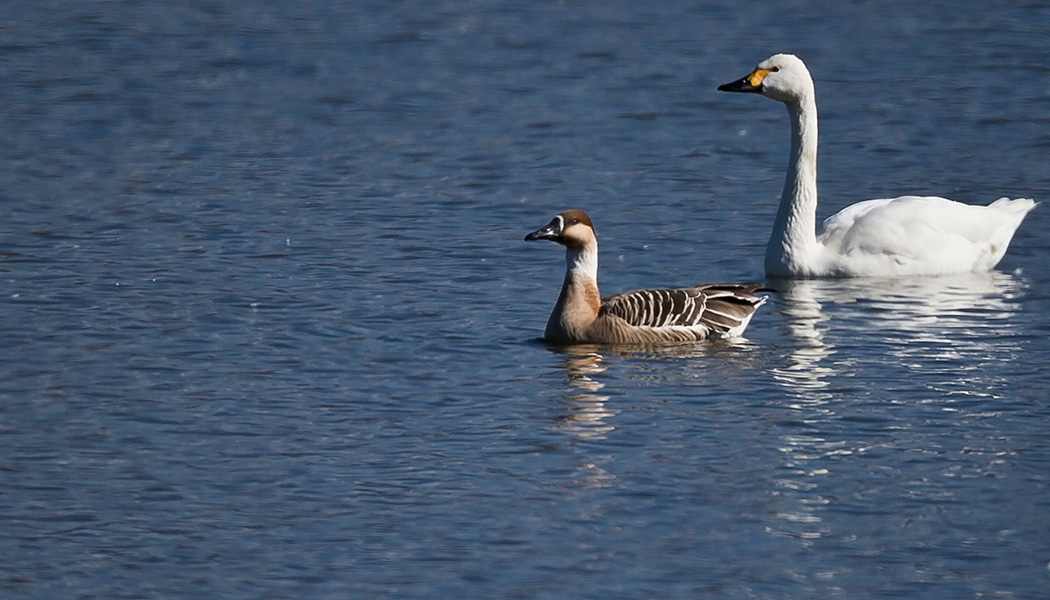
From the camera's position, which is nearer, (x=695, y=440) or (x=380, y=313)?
(x=695, y=440)

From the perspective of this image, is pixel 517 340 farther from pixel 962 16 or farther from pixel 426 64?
pixel 962 16

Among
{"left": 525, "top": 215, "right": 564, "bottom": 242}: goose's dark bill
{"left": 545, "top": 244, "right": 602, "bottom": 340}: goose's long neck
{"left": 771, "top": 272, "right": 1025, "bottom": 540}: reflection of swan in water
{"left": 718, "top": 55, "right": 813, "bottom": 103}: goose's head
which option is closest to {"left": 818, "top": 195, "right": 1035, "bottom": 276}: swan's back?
{"left": 771, "top": 272, "right": 1025, "bottom": 540}: reflection of swan in water

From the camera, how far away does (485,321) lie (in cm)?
1273

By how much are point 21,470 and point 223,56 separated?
12.6 metres

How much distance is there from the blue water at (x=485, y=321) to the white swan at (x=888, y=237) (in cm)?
21

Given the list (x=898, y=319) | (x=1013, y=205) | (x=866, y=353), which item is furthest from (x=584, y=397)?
(x=1013, y=205)

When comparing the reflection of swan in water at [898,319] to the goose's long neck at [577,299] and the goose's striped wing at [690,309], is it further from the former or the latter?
the goose's long neck at [577,299]

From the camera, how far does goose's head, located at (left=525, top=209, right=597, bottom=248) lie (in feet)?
40.2

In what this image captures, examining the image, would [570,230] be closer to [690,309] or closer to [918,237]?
[690,309]

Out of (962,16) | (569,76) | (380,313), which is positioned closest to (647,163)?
(569,76)

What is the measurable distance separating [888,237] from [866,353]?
2.42 m

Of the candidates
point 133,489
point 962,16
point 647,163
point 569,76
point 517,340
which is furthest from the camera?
point 962,16

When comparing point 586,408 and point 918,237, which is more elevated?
point 918,237

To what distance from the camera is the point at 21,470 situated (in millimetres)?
9641
